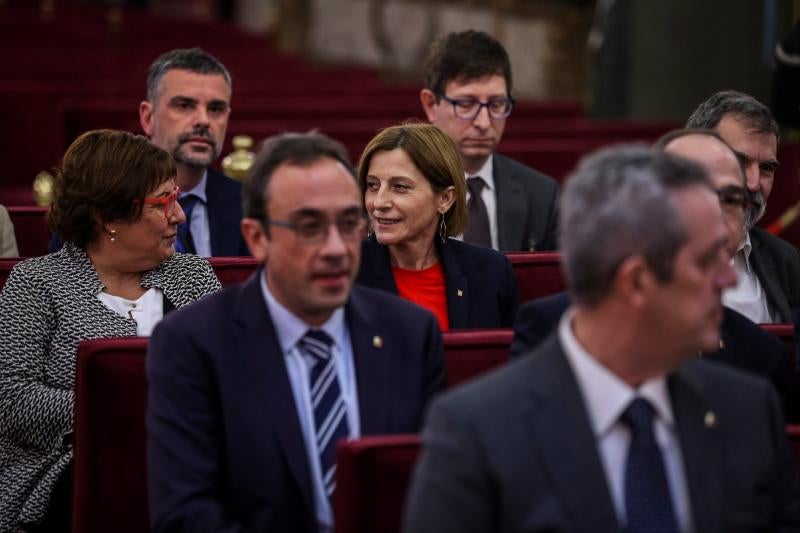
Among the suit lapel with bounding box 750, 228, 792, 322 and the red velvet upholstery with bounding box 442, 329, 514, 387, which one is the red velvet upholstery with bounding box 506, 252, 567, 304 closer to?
the suit lapel with bounding box 750, 228, 792, 322

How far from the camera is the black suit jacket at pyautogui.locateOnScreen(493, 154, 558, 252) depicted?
4.85 m

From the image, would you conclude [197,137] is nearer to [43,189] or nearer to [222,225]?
[222,225]

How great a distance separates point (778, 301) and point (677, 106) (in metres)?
5.48

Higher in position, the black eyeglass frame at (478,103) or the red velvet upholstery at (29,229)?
the black eyeglass frame at (478,103)

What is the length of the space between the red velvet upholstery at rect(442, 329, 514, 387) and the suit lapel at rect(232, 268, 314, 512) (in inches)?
19.2

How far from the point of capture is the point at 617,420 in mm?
2080

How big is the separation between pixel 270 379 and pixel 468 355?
554 mm

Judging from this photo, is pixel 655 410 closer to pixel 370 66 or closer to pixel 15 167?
pixel 15 167

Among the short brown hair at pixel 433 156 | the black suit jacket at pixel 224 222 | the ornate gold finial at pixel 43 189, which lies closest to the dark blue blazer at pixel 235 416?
the short brown hair at pixel 433 156

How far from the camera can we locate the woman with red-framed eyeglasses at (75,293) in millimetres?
3172

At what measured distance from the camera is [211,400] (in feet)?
8.32

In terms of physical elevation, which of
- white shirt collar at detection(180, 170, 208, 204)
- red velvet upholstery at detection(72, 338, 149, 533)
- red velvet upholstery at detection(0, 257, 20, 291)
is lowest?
red velvet upholstery at detection(72, 338, 149, 533)

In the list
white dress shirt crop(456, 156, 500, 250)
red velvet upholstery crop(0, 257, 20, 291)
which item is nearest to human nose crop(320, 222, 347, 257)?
red velvet upholstery crop(0, 257, 20, 291)

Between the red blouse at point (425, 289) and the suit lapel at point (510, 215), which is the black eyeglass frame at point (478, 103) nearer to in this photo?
the suit lapel at point (510, 215)
